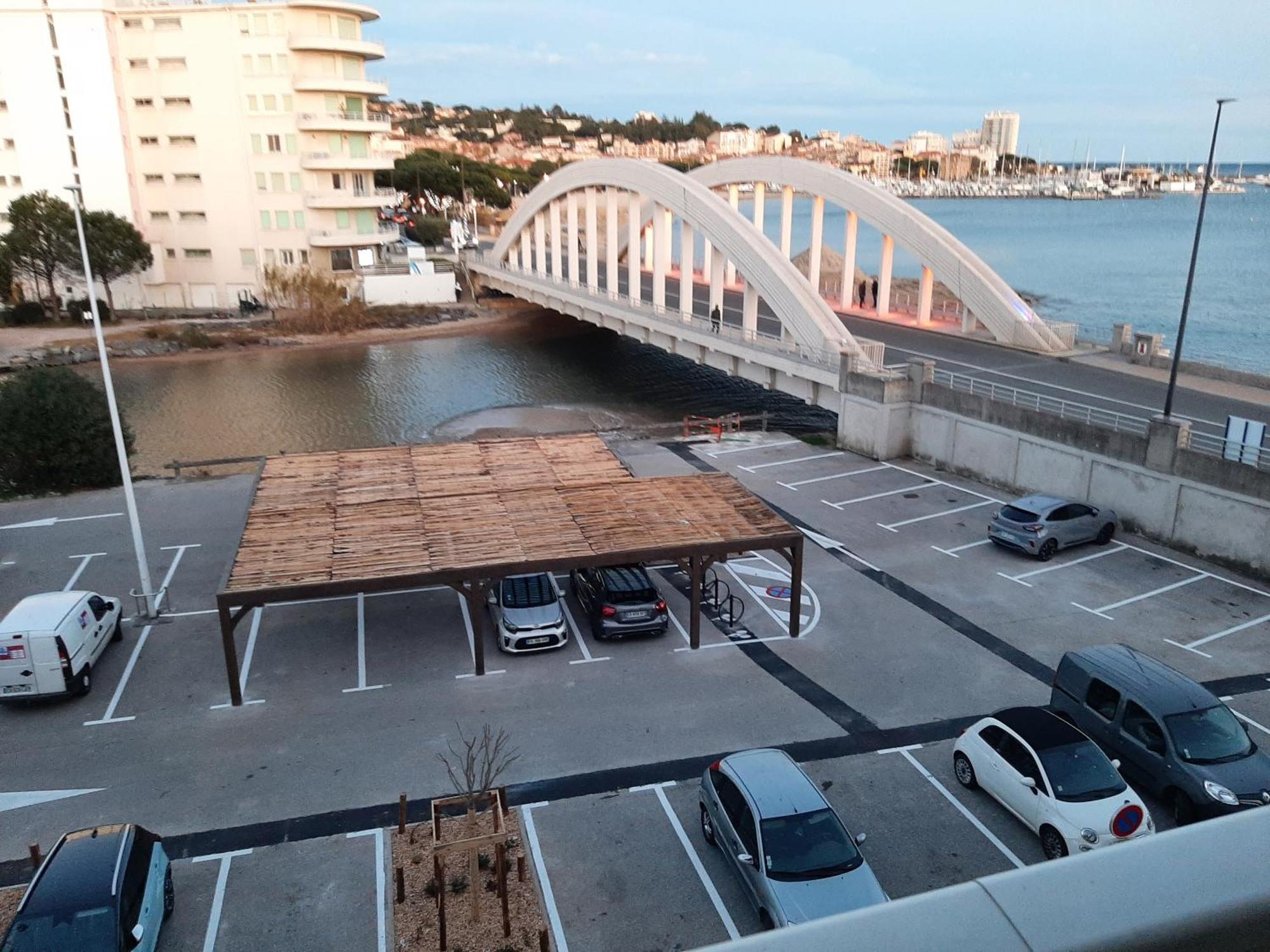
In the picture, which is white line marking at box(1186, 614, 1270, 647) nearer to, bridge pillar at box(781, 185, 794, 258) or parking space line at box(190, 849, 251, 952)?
parking space line at box(190, 849, 251, 952)

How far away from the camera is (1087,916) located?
1709 millimetres

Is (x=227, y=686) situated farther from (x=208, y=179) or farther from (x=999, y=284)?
(x=208, y=179)

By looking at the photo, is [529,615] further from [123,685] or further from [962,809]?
[962,809]

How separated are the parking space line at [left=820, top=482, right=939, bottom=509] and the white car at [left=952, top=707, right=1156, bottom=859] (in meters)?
13.1

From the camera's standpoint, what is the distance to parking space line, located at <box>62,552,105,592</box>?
20625mm

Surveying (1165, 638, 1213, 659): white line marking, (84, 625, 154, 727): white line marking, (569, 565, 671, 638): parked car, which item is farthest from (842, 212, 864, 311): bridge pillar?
(84, 625, 154, 727): white line marking

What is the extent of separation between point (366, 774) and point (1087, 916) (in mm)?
13399

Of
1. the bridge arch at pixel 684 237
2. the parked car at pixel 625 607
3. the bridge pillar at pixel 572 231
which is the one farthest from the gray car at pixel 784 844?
the bridge pillar at pixel 572 231

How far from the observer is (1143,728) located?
42.7ft

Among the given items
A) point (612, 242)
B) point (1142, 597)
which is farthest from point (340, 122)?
point (1142, 597)

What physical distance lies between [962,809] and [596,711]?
5.94 meters

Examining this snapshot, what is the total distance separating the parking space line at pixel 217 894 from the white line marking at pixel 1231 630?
56.3 feet

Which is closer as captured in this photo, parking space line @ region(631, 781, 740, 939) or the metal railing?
parking space line @ region(631, 781, 740, 939)

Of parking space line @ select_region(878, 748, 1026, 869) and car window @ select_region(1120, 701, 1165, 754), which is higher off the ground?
car window @ select_region(1120, 701, 1165, 754)
